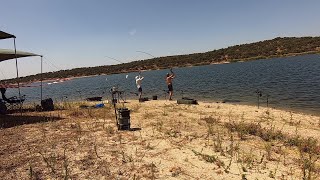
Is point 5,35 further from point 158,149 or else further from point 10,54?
point 158,149

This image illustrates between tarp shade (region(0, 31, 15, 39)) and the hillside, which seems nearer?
tarp shade (region(0, 31, 15, 39))

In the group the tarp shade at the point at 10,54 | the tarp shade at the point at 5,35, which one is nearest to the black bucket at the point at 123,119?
the tarp shade at the point at 5,35

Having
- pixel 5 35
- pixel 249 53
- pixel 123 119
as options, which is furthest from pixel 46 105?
pixel 249 53

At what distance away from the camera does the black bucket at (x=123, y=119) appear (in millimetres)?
13328

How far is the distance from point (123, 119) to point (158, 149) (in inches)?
129

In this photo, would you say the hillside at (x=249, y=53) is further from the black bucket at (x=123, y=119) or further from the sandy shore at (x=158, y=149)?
the black bucket at (x=123, y=119)

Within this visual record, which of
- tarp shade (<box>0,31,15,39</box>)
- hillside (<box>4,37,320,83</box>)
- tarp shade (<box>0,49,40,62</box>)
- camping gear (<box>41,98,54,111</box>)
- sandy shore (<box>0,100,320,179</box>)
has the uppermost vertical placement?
hillside (<box>4,37,320,83</box>)

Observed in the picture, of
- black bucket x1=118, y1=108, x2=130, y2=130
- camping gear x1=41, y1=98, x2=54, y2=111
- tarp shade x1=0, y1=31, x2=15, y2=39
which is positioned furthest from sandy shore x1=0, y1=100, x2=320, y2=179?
tarp shade x1=0, y1=31, x2=15, y2=39

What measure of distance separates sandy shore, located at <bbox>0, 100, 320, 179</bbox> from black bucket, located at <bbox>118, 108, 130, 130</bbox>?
360 mm

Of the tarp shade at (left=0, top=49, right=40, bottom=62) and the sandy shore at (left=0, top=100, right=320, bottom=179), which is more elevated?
the tarp shade at (left=0, top=49, right=40, bottom=62)

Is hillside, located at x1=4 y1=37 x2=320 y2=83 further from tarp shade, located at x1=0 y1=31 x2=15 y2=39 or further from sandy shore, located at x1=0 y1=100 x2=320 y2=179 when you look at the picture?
tarp shade, located at x1=0 y1=31 x2=15 y2=39

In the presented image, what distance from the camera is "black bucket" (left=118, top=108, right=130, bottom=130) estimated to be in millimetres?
13328

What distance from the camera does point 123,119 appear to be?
13430 millimetres

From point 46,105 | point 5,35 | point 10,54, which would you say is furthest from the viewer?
point 46,105
